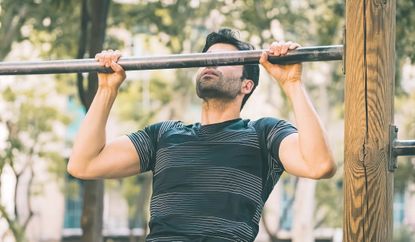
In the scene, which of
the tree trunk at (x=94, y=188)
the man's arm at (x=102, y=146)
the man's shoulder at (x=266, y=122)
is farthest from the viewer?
the tree trunk at (x=94, y=188)

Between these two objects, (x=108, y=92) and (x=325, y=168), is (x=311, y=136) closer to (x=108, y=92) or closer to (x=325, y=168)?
(x=325, y=168)

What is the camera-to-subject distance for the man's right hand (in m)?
3.68

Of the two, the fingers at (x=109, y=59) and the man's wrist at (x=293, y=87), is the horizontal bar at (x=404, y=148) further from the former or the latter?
the fingers at (x=109, y=59)

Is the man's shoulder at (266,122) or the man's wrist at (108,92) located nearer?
the man's shoulder at (266,122)

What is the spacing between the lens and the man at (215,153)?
11.1ft

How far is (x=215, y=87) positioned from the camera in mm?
3668

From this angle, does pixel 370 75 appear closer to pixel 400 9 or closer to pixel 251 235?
pixel 251 235

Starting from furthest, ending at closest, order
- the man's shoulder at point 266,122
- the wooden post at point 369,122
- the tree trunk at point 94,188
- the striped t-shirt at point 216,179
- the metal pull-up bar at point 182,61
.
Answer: the tree trunk at point 94,188 < the man's shoulder at point 266,122 < the striped t-shirt at point 216,179 < the metal pull-up bar at point 182,61 < the wooden post at point 369,122

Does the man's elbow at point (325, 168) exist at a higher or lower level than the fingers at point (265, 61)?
lower

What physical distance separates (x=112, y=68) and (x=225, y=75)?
43 cm

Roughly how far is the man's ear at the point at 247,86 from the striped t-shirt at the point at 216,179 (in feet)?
0.47

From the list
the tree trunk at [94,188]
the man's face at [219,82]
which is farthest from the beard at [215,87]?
the tree trunk at [94,188]

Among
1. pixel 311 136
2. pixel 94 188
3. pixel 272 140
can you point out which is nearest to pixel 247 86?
pixel 272 140

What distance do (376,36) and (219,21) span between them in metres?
12.0
